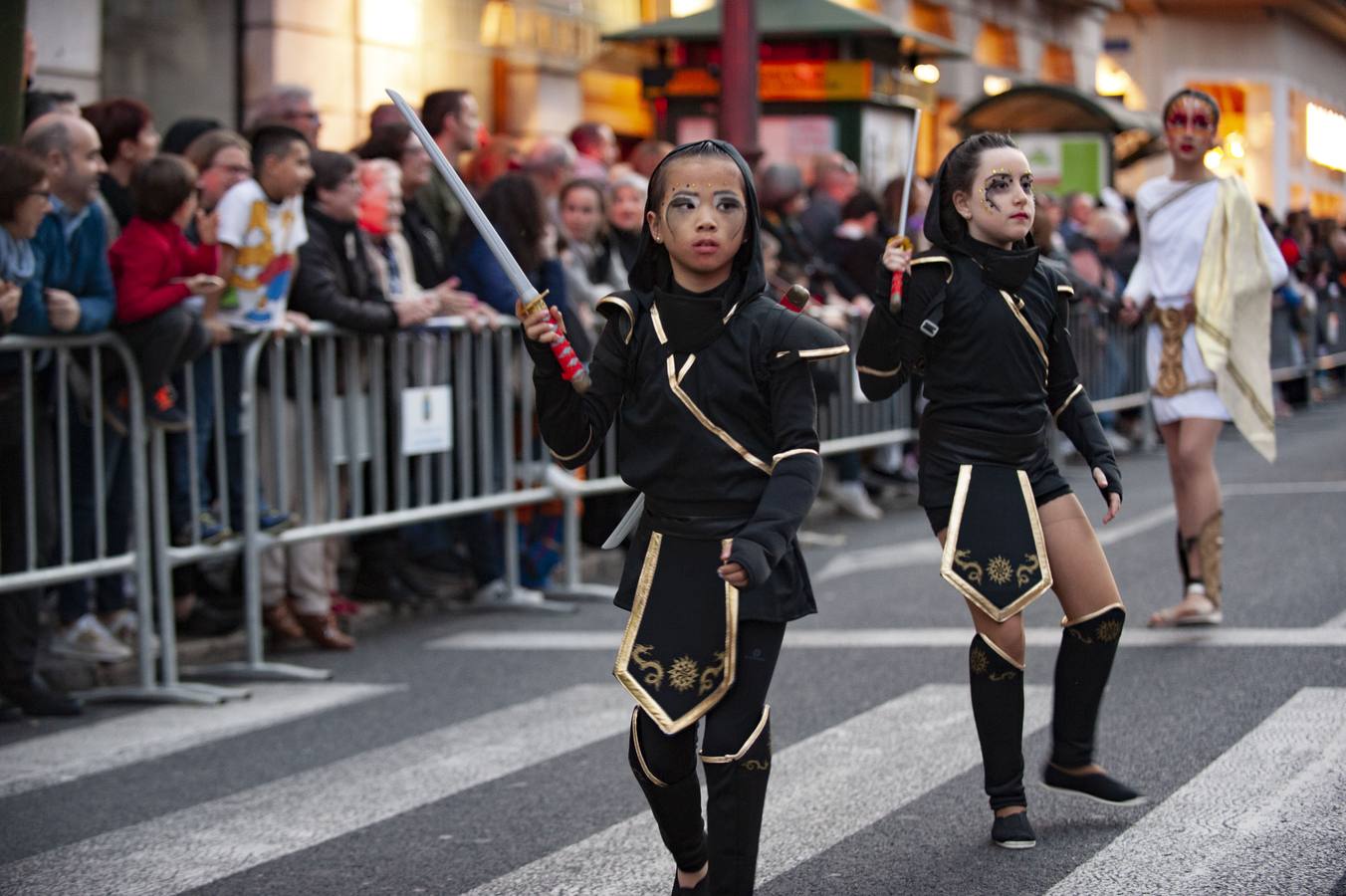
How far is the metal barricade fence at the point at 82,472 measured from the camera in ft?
23.5

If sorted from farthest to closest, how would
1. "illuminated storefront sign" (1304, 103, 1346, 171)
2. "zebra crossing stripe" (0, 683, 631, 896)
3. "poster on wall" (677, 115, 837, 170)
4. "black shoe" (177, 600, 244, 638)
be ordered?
"illuminated storefront sign" (1304, 103, 1346, 171), "poster on wall" (677, 115, 837, 170), "black shoe" (177, 600, 244, 638), "zebra crossing stripe" (0, 683, 631, 896)

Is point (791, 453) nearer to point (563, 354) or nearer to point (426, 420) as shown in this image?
point (563, 354)

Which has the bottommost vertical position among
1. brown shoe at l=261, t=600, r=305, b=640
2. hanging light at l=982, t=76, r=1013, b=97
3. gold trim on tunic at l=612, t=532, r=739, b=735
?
brown shoe at l=261, t=600, r=305, b=640

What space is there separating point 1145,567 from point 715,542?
19.3ft

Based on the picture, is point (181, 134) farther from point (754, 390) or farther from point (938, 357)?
point (754, 390)

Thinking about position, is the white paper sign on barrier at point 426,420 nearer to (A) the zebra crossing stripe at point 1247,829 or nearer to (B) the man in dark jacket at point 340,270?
(B) the man in dark jacket at point 340,270

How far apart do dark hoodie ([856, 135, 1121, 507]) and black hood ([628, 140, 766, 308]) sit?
0.92m

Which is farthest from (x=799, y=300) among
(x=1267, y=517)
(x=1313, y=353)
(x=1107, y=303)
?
(x=1313, y=353)

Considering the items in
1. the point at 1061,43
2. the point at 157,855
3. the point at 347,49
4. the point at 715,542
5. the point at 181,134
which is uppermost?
the point at 1061,43

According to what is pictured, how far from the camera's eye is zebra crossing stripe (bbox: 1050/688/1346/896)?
182 inches

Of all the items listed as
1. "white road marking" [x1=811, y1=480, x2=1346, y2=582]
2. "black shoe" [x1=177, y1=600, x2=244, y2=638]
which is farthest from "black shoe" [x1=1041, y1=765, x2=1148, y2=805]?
"white road marking" [x1=811, y1=480, x2=1346, y2=582]

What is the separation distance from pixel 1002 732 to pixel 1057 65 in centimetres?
3004

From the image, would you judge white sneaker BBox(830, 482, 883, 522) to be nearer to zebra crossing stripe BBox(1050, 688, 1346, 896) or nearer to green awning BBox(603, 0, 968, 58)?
green awning BBox(603, 0, 968, 58)

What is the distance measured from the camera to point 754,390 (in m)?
4.29
